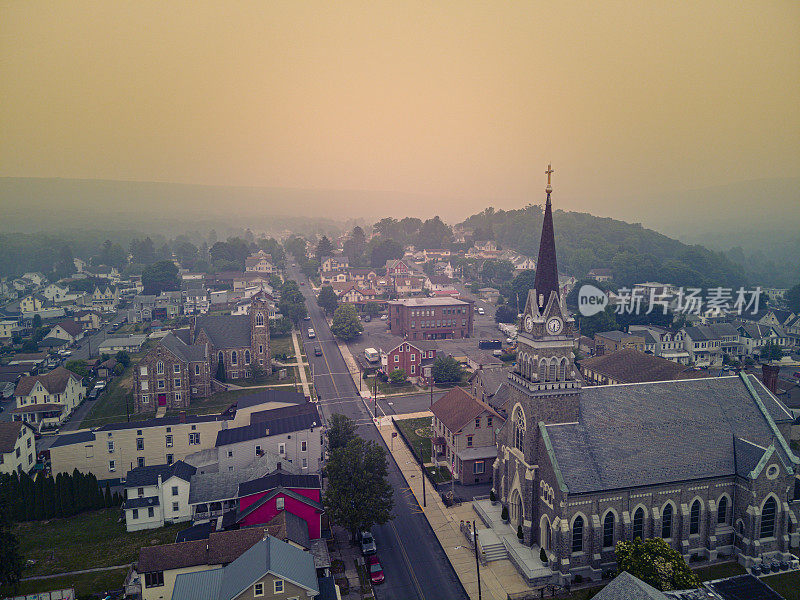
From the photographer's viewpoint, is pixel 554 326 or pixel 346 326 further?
pixel 346 326

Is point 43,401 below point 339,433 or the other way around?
below

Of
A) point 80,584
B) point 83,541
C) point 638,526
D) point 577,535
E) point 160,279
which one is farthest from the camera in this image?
point 160,279

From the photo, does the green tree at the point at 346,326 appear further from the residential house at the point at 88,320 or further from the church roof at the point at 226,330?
the residential house at the point at 88,320

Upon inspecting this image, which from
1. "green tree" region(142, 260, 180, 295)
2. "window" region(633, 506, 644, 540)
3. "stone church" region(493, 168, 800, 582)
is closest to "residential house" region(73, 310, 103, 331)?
"green tree" region(142, 260, 180, 295)

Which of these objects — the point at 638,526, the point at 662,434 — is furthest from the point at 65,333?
the point at 662,434

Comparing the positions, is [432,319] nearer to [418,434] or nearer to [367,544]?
[418,434]

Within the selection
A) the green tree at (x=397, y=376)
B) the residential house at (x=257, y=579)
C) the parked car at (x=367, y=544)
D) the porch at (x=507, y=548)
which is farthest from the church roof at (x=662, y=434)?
the green tree at (x=397, y=376)

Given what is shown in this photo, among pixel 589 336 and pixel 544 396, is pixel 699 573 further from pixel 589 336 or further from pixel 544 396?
pixel 589 336
